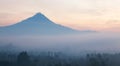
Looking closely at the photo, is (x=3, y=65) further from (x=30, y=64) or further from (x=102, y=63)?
(x=102, y=63)

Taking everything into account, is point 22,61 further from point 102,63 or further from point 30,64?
point 102,63

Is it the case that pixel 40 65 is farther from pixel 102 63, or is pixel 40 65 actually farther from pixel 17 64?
pixel 102 63

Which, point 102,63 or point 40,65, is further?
point 40,65

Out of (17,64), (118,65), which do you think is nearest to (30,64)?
(17,64)

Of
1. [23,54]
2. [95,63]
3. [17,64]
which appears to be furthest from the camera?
[23,54]

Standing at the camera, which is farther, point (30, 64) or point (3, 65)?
point (30, 64)

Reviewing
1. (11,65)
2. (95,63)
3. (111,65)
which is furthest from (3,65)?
(111,65)

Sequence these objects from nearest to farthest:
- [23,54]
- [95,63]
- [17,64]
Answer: [95,63] → [17,64] → [23,54]

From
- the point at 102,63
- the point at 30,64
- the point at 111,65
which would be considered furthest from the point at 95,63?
the point at 30,64
